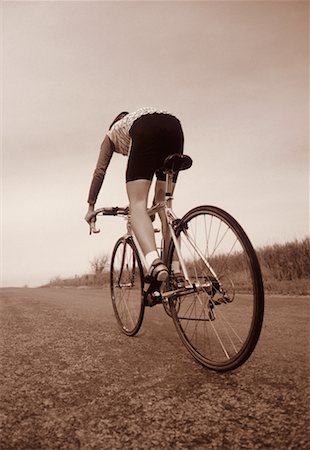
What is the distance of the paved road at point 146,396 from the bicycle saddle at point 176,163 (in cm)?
128

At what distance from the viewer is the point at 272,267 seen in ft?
37.8

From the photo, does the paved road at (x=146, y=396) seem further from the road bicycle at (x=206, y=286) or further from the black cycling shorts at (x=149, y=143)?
the black cycling shorts at (x=149, y=143)

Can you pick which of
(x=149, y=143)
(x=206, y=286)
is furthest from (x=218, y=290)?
(x=149, y=143)

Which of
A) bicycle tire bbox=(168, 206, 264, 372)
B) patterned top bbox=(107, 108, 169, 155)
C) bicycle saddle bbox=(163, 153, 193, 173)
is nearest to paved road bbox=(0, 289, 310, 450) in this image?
bicycle tire bbox=(168, 206, 264, 372)

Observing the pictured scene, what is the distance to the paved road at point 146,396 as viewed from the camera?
120 centimetres

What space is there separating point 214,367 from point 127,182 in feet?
4.49

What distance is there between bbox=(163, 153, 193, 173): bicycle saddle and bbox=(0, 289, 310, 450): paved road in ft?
4.19

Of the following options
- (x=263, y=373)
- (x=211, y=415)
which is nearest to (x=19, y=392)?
(x=211, y=415)

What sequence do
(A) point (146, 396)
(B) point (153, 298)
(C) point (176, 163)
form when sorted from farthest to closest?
(B) point (153, 298) < (C) point (176, 163) < (A) point (146, 396)

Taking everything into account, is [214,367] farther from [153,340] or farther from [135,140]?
[135,140]

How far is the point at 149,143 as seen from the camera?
246 centimetres

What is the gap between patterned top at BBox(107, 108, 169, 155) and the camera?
2.56 metres

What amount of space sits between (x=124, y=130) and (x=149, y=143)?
0.31m

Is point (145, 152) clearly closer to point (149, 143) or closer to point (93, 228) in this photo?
point (149, 143)
